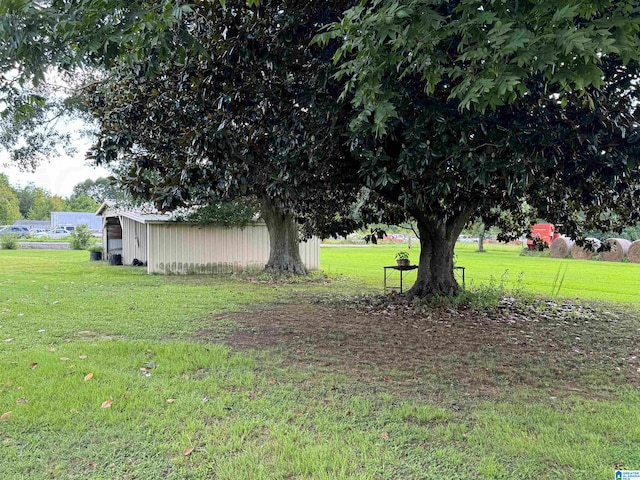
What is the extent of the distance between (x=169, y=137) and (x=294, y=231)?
29.1 ft

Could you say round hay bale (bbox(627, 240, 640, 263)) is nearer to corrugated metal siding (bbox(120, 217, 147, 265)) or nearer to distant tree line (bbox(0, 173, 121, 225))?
corrugated metal siding (bbox(120, 217, 147, 265))

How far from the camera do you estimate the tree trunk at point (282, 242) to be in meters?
14.0

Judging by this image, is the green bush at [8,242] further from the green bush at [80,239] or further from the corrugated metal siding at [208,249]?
the corrugated metal siding at [208,249]

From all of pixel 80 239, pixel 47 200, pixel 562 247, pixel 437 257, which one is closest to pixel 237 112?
pixel 437 257

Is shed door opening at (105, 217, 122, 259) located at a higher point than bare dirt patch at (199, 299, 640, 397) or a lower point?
higher

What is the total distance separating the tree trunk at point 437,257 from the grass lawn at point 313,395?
47.9 inches

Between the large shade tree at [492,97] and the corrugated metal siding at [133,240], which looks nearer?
the large shade tree at [492,97]

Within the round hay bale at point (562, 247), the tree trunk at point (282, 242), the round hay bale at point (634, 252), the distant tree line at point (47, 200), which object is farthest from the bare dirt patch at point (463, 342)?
the distant tree line at point (47, 200)

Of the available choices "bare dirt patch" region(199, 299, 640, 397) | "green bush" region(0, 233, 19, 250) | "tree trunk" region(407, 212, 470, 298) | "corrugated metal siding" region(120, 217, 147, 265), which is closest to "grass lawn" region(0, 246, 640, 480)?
"bare dirt patch" region(199, 299, 640, 397)

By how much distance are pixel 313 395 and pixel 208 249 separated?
12521 mm

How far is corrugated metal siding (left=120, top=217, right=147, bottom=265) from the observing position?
60.3 feet

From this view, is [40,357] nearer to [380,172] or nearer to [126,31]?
[126,31]

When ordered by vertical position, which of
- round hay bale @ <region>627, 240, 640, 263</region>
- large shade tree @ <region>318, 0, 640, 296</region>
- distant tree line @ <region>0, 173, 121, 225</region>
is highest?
distant tree line @ <region>0, 173, 121, 225</region>

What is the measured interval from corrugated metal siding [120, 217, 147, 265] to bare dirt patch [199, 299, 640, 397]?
12.0 meters
